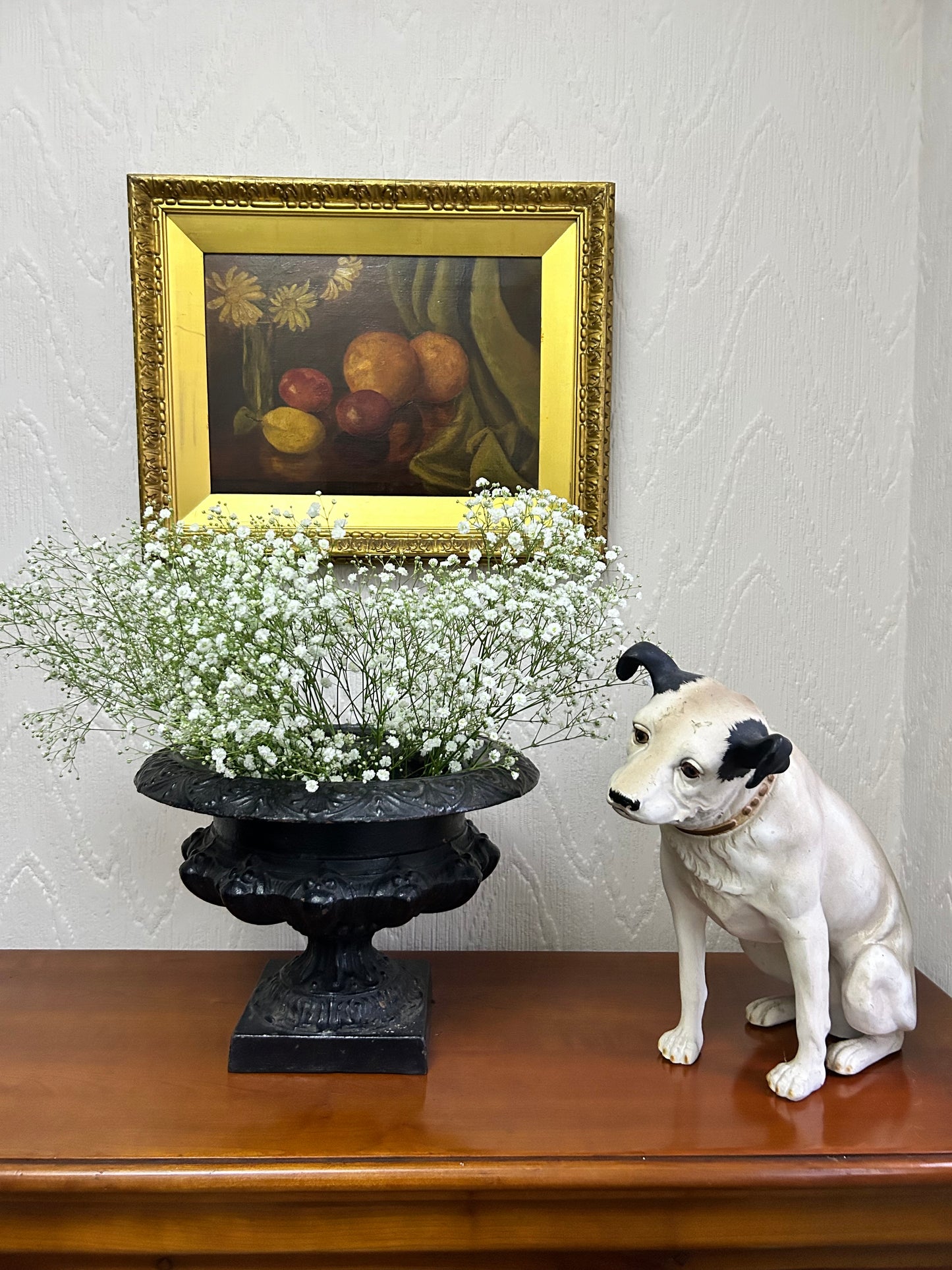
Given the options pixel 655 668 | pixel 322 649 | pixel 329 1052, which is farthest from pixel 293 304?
Answer: pixel 329 1052

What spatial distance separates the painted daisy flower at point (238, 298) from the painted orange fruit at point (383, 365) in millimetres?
130

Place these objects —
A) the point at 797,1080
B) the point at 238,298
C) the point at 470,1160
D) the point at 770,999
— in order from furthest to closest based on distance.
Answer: the point at 238,298
the point at 770,999
the point at 797,1080
the point at 470,1160

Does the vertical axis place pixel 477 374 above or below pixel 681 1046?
above

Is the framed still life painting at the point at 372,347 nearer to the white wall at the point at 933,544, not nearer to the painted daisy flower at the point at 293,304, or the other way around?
the painted daisy flower at the point at 293,304

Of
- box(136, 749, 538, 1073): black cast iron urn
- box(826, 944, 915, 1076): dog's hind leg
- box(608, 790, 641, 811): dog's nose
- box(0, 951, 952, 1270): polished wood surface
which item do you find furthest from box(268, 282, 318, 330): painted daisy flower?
box(826, 944, 915, 1076): dog's hind leg

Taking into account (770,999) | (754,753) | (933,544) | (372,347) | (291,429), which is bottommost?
(770,999)

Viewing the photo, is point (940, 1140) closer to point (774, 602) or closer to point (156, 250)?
point (774, 602)

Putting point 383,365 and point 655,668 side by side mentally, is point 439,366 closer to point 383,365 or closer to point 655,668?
point 383,365

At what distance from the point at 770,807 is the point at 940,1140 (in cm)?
32

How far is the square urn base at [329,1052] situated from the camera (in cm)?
98

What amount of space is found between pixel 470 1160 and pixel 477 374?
884 mm

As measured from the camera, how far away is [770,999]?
1.10 metres

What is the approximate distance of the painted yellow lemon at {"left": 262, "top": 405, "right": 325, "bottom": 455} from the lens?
49.9 inches

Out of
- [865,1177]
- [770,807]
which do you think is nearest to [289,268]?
[770,807]
